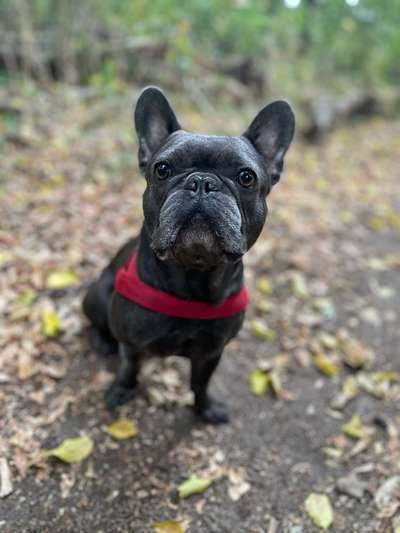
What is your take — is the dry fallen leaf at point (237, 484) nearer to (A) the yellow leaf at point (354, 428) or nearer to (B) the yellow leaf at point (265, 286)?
(A) the yellow leaf at point (354, 428)

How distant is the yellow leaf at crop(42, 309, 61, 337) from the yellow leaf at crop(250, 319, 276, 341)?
4.95ft

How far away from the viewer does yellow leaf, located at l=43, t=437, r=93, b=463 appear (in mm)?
2486

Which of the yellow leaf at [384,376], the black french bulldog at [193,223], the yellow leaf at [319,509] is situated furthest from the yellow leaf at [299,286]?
the yellow leaf at [319,509]

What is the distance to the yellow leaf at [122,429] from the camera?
8.87 ft

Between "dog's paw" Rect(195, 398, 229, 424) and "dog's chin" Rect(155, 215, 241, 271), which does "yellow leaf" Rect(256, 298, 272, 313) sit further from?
"dog's chin" Rect(155, 215, 241, 271)

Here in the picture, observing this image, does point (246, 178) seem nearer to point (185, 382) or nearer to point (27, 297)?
point (185, 382)

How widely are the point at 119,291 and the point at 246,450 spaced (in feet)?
4.25

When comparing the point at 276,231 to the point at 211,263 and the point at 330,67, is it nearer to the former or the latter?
the point at 211,263

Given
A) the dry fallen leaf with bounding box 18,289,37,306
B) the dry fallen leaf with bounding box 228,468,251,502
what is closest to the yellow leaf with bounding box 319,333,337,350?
A: the dry fallen leaf with bounding box 228,468,251,502

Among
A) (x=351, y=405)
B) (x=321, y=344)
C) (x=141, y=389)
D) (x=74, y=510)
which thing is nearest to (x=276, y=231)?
(x=321, y=344)

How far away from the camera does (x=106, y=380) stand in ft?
9.87

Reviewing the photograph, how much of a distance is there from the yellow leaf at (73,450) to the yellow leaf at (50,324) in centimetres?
83

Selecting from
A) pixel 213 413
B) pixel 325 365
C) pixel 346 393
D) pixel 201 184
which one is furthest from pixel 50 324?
pixel 346 393

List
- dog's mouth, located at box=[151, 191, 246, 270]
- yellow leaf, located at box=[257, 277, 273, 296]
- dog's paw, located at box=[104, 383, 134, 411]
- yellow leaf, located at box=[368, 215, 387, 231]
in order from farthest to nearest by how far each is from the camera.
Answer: yellow leaf, located at box=[368, 215, 387, 231], yellow leaf, located at box=[257, 277, 273, 296], dog's paw, located at box=[104, 383, 134, 411], dog's mouth, located at box=[151, 191, 246, 270]
